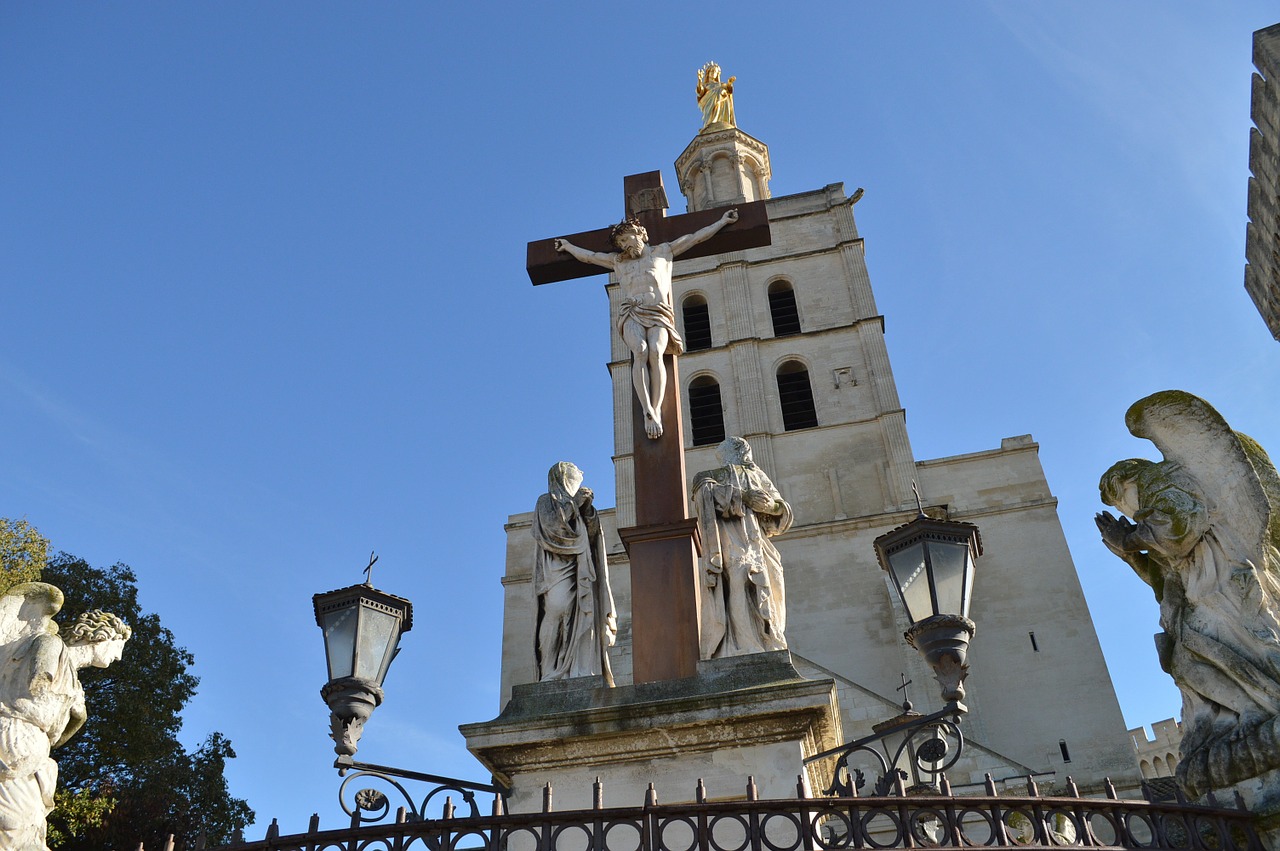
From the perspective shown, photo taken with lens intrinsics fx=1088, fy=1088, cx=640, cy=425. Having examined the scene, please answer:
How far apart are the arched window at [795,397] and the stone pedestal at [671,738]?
1053 inches

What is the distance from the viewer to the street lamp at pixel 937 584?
582 centimetres

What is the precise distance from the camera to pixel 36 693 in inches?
243

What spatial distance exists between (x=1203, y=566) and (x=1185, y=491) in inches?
16.2

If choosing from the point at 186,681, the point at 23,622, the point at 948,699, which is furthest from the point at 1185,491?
the point at 186,681

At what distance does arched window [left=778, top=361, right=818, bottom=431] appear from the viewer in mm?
32875

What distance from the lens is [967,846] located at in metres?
4.58

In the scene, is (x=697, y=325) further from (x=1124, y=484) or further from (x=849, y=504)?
(x=1124, y=484)

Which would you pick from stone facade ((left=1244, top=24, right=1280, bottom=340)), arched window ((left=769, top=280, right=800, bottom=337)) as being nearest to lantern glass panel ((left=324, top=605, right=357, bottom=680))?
stone facade ((left=1244, top=24, right=1280, bottom=340))

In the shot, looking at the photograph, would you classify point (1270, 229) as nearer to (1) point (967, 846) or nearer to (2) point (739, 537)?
(2) point (739, 537)

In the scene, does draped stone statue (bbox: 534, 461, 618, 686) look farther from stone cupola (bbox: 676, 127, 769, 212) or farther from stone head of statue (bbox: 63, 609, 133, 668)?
stone cupola (bbox: 676, 127, 769, 212)

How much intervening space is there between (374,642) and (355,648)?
0.17 meters

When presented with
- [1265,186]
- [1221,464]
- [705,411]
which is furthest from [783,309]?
[1221,464]

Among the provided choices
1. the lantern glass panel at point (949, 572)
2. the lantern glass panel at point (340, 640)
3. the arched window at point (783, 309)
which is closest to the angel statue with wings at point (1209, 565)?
the lantern glass panel at point (949, 572)

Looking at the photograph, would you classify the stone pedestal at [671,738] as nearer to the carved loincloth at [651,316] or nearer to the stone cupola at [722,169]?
the carved loincloth at [651,316]
